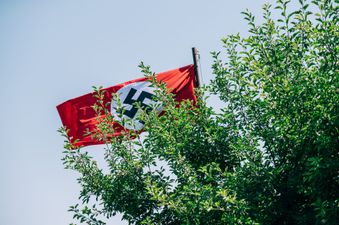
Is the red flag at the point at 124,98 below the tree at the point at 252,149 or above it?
above

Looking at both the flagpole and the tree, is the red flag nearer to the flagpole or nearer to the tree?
the flagpole

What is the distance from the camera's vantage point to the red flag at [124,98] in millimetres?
12133

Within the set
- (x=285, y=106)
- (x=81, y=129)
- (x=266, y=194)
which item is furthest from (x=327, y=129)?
(x=81, y=129)

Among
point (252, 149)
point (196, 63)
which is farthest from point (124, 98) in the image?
point (252, 149)

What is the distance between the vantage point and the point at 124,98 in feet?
41.3

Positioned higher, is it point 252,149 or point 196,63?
Answer: point 196,63

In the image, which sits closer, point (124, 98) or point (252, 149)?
point (252, 149)

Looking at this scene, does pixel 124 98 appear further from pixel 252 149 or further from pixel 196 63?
pixel 252 149

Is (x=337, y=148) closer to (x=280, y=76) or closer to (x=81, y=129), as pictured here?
(x=280, y=76)

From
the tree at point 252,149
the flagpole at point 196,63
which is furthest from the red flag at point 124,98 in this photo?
the tree at point 252,149

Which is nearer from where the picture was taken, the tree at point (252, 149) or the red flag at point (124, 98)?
the tree at point (252, 149)

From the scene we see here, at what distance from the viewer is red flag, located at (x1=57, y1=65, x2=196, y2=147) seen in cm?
1213

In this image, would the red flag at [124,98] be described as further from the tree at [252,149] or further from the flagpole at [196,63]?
the tree at [252,149]

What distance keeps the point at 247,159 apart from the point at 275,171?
27.9 inches
